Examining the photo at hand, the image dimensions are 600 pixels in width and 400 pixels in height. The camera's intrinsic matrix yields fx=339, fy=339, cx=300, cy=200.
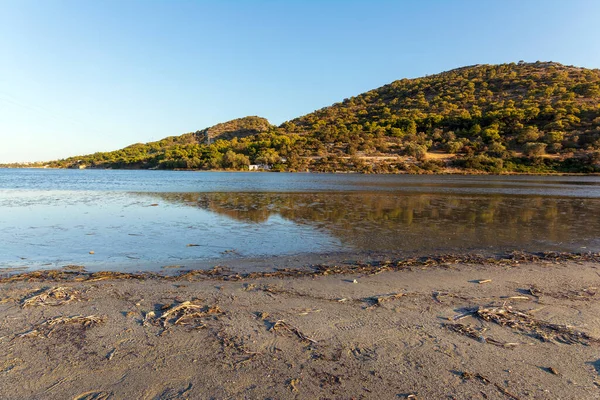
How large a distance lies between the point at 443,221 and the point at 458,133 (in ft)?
235

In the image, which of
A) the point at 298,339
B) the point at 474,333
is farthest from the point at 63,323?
the point at 474,333

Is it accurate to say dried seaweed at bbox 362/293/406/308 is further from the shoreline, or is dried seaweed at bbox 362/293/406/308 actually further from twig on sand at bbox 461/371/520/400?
twig on sand at bbox 461/371/520/400

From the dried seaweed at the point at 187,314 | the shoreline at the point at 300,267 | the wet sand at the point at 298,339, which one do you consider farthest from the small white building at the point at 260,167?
the dried seaweed at the point at 187,314

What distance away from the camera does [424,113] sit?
99938 mm

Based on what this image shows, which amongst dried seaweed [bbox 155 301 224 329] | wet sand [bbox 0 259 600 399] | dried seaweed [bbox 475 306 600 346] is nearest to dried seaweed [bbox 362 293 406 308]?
wet sand [bbox 0 259 600 399]

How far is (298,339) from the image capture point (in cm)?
439

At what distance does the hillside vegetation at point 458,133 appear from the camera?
63875mm

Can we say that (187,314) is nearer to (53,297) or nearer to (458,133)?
(53,297)

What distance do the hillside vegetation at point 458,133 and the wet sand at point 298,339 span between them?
63501 mm

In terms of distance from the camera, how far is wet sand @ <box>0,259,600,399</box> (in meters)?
3.46

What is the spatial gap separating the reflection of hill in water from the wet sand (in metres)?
4.41

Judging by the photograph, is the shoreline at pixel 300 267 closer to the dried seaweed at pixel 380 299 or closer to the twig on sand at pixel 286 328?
the dried seaweed at pixel 380 299

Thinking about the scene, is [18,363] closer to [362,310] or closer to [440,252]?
[362,310]

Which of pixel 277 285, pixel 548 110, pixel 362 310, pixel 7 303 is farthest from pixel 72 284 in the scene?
pixel 548 110
